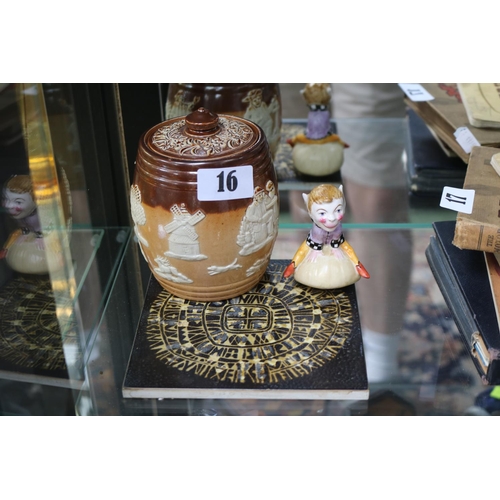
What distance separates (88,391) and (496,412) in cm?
60

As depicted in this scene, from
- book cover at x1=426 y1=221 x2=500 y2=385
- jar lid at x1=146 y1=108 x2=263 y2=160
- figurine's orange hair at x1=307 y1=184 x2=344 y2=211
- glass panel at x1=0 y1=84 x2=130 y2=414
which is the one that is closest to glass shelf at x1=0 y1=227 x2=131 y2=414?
glass panel at x1=0 y1=84 x2=130 y2=414

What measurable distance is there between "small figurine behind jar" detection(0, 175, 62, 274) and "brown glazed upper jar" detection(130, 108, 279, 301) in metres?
0.15

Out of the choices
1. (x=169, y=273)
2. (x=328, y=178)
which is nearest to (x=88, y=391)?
(x=169, y=273)

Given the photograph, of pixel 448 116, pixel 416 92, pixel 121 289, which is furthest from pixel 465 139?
pixel 121 289

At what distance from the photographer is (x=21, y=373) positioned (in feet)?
3.34

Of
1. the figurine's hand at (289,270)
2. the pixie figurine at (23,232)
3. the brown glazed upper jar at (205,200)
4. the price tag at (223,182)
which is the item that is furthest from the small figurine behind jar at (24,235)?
the figurine's hand at (289,270)

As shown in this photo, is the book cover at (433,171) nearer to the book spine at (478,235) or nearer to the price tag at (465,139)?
the price tag at (465,139)

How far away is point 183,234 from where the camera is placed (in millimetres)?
1063

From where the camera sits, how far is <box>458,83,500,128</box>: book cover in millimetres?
1397

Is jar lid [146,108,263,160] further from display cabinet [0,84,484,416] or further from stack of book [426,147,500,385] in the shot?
stack of book [426,147,500,385]

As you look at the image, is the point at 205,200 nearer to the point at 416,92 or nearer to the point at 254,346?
the point at 254,346

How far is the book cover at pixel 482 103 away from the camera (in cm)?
140

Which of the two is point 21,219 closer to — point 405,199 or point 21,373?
point 21,373

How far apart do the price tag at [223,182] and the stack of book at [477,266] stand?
0.32m
